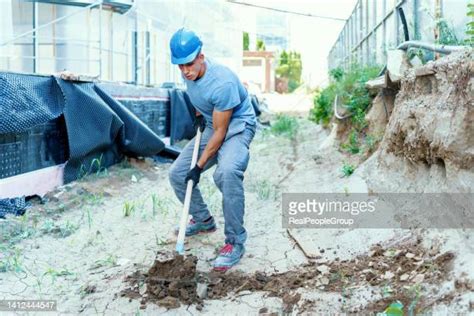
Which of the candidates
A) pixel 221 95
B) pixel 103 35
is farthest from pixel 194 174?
pixel 103 35

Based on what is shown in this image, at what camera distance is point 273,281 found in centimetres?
336

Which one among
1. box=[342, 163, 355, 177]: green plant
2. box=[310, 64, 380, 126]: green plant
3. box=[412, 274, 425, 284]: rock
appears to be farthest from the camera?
box=[310, 64, 380, 126]: green plant

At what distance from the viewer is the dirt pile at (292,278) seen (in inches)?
119

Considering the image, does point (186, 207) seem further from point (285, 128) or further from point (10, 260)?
point (285, 128)

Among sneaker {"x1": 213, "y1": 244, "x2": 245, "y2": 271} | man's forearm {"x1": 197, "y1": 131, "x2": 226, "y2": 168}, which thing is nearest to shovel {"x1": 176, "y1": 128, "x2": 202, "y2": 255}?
man's forearm {"x1": 197, "y1": 131, "x2": 226, "y2": 168}

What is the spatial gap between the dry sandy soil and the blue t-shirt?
989mm

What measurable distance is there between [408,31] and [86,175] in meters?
4.10

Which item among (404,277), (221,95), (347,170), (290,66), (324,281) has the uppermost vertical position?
(290,66)

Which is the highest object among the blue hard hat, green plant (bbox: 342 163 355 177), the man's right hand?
the blue hard hat

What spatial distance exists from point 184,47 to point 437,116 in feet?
5.66

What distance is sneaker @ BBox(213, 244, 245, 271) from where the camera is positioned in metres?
3.66

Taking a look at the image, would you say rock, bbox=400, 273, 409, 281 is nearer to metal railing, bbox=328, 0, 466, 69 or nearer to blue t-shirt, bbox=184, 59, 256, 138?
blue t-shirt, bbox=184, 59, 256, 138

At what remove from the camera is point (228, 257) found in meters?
3.74

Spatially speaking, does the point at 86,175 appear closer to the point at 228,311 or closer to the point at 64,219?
the point at 64,219
